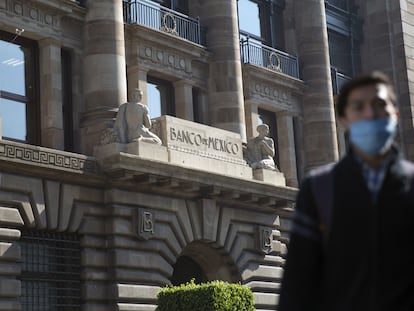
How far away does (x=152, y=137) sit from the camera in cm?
2877

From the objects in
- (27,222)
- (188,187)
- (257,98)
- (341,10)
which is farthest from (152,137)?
(341,10)

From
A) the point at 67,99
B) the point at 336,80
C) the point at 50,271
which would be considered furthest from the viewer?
the point at 336,80

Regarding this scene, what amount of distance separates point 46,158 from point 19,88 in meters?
3.68

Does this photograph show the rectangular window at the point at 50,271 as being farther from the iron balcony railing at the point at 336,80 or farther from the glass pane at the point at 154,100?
the iron balcony railing at the point at 336,80

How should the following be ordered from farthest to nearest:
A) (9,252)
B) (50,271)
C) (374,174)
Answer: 1. (50,271)
2. (9,252)
3. (374,174)

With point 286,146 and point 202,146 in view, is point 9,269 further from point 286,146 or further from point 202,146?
point 286,146

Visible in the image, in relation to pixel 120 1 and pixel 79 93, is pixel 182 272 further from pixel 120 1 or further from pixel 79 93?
pixel 120 1

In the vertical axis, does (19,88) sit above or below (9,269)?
above

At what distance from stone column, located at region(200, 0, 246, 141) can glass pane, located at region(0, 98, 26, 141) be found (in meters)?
8.17

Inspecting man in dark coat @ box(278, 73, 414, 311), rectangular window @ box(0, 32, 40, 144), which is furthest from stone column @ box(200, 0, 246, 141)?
man in dark coat @ box(278, 73, 414, 311)

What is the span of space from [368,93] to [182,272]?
28.5 meters

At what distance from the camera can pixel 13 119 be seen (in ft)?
94.1

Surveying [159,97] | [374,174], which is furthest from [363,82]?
[159,97]

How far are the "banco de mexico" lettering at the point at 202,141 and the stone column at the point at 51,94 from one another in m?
3.34
